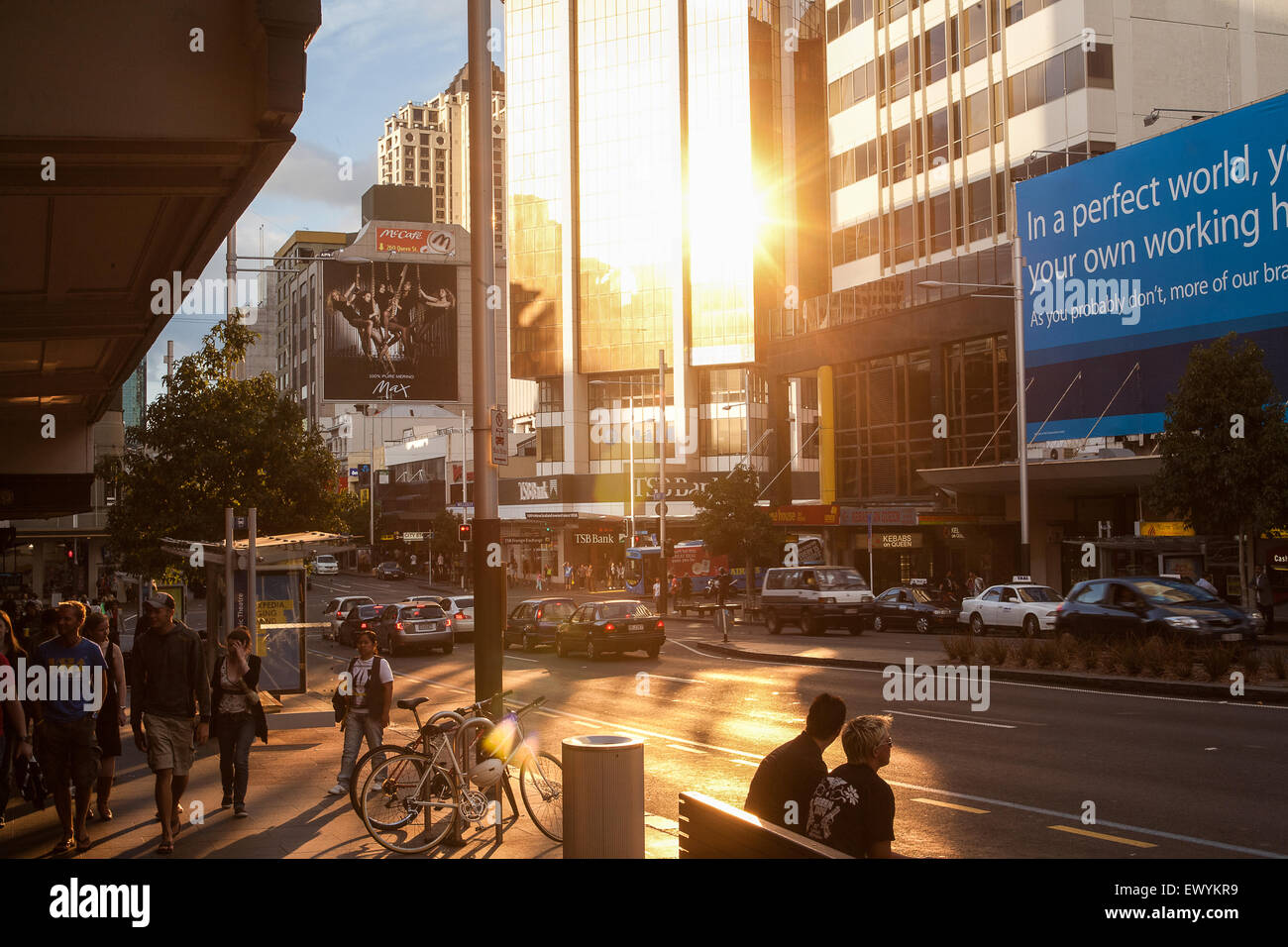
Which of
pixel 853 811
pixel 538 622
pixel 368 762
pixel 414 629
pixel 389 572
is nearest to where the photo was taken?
pixel 853 811

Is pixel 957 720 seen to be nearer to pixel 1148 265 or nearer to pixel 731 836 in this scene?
pixel 731 836

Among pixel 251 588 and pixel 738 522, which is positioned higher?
pixel 738 522

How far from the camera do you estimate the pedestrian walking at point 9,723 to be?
8828 mm

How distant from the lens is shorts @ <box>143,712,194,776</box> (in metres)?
9.91

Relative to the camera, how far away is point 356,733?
40.4ft

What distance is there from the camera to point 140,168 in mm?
7242

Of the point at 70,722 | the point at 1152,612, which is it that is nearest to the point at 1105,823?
the point at 70,722

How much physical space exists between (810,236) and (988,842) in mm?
76835

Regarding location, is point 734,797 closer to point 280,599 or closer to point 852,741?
point 852,741

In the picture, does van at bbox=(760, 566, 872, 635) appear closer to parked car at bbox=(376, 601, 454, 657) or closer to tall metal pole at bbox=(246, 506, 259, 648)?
parked car at bbox=(376, 601, 454, 657)

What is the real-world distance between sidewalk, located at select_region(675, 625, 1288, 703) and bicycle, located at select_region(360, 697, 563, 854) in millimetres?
12595

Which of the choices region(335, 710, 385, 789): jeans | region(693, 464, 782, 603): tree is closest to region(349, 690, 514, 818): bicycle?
region(335, 710, 385, 789): jeans

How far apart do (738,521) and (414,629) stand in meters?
22.9

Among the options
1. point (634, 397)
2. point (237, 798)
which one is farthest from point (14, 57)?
point (634, 397)
